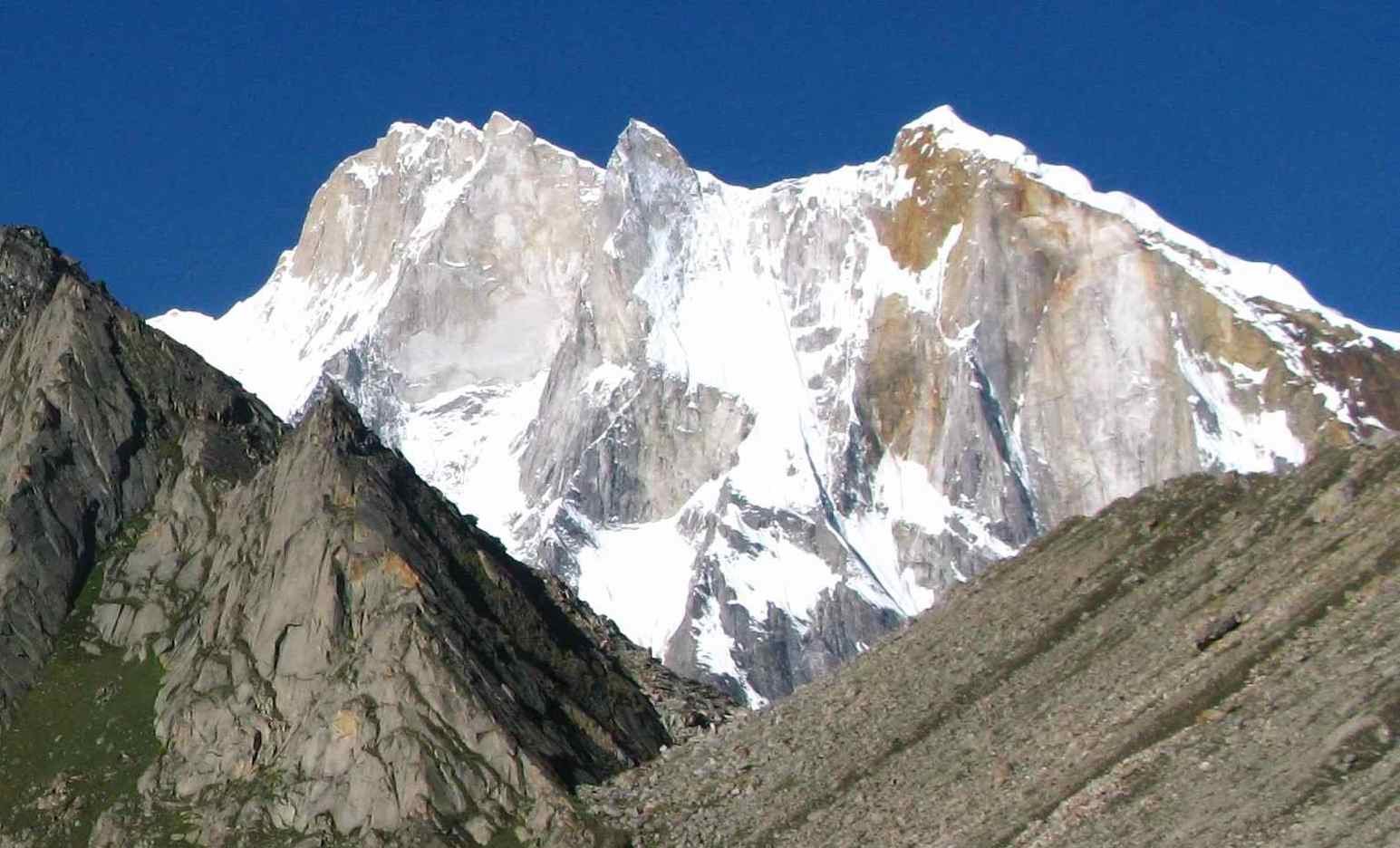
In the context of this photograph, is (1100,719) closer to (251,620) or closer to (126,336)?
(251,620)

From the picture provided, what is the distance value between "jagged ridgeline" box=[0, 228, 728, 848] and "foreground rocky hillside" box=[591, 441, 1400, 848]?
21.2ft

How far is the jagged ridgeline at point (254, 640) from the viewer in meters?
105

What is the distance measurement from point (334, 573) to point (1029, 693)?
3203 cm

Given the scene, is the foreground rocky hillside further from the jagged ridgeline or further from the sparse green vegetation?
the sparse green vegetation

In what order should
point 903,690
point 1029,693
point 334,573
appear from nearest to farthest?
point 1029,693 < point 903,690 < point 334,573

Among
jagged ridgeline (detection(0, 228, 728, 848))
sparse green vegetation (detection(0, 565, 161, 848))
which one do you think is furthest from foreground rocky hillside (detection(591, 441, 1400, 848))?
sparse green vegetation (detection(0, 565, 161, 848))

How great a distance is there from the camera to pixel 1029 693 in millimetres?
95062

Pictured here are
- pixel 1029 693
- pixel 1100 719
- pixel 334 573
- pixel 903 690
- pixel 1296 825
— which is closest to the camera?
pixel 1296 825

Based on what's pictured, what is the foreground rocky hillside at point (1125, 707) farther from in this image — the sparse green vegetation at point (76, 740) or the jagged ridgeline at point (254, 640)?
the sparse green vegetation at point (76, 740)

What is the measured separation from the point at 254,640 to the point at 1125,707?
40.8 meters

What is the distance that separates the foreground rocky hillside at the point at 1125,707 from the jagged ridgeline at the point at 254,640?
6456 mm

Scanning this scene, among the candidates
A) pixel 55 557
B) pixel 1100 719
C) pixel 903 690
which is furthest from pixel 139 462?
pixel 1100 719

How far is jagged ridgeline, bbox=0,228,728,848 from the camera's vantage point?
105 metres

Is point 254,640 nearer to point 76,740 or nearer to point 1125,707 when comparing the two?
point 76,740
